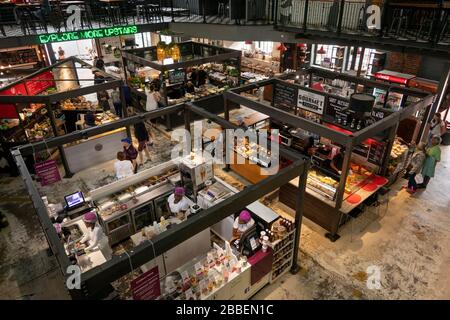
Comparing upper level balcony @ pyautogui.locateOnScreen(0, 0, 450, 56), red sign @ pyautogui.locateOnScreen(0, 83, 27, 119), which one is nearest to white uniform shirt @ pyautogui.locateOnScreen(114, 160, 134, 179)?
red sign @ pyautogui.locateOnScreen(0, 83, 27, 119)

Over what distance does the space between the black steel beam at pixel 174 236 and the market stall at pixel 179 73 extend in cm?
858

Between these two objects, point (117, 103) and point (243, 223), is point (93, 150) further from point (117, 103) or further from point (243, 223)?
point (243, 223)

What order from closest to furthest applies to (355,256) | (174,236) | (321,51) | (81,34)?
1. (174,236)
2. (355,256)
3. (81,34)
4. (321,51)

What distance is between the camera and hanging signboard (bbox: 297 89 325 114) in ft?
30.9

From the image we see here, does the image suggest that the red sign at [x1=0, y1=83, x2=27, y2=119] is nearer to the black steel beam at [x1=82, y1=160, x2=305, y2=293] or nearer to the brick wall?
the black steel beam at [x1=82, y1=160, x2=305, y2=293]

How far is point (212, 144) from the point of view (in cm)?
1072

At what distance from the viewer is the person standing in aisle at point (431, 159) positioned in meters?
8.89

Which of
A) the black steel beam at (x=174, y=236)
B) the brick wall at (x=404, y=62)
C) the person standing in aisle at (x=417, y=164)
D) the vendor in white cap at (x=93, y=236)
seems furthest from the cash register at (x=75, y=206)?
the brick wall at (x=404, y=62)

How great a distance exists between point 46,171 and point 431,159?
10.2 m

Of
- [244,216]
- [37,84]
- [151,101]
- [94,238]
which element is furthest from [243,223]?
[37,84]

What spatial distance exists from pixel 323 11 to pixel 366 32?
6.17 ft

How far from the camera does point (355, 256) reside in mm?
7418
